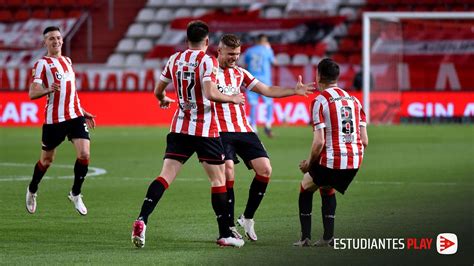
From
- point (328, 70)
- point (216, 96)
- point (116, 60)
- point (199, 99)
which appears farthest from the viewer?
point (116, 60)

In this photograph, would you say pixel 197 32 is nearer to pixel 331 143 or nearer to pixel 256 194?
pixel 331 143

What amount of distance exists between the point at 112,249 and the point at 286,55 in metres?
24.9

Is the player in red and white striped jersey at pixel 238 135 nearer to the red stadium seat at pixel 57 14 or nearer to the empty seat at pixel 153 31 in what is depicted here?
the empty seat at pixel 153 31

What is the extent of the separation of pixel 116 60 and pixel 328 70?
1050 inches

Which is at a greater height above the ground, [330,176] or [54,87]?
[54,87]

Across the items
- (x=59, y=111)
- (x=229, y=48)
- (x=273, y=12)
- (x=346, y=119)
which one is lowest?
(x=346, y=119)

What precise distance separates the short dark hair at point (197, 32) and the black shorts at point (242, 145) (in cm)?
118

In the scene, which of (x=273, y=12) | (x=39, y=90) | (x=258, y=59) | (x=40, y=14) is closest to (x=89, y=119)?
(x=39, y=90)

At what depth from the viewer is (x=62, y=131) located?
38.4 ft

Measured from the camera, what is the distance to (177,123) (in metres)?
9.20

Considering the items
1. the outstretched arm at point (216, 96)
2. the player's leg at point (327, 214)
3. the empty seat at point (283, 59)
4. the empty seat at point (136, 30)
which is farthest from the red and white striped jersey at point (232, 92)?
the empty seat at point (136, 30)

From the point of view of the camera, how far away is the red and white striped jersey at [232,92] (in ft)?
32.3

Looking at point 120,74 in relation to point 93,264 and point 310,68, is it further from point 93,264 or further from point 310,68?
point 93,264

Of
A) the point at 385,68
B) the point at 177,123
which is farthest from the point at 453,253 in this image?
the point at 385,68
